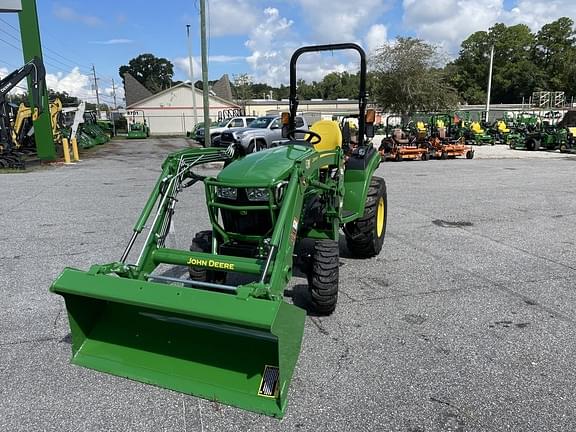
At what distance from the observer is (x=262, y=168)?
12.3 ft

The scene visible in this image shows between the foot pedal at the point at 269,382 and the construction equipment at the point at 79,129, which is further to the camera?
the construction equipment at the point at 79,129

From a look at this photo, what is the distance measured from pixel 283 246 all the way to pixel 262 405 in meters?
1.04

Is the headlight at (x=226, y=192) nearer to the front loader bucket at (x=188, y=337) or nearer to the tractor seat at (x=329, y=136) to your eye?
the front loader bucket at (x=188, y=337)

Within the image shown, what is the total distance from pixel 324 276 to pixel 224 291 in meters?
0.79

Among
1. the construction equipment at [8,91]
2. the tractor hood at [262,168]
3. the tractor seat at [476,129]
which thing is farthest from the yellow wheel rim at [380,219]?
the tractor seat at [476,129]

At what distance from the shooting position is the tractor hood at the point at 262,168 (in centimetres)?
360

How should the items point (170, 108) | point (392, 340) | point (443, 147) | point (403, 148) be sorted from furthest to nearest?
point (170, 108), point (443, 147), point (403, 148), point (392, 340)

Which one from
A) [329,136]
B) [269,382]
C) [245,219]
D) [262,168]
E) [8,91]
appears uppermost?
[8,91]

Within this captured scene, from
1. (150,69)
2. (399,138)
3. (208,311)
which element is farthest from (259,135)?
(150,69)

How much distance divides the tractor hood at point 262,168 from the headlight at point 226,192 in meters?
0.06

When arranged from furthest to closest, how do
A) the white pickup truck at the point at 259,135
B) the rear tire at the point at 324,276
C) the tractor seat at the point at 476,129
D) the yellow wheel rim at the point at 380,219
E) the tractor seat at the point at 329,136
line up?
the tractor seat at the point at 476,129 < the white pickup truck at the point at 259,135 < the yellow wheel rim at the point at 380,219 < the tractor seat at the point at 329,136 < the rear tire at the point at 324,276

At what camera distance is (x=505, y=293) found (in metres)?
4.45

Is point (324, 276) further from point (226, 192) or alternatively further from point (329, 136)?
point (329, 136)

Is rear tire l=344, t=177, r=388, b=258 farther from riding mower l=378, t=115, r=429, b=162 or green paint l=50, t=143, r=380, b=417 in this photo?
riding mower l=378, t=115, r=429, b=162
